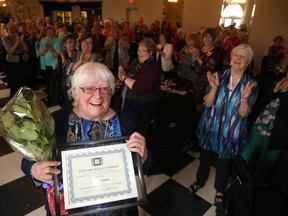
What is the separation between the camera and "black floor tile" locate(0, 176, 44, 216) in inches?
76.9

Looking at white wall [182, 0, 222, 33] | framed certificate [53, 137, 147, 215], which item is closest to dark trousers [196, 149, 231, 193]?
framed certificate [53, 137, 147, 215]

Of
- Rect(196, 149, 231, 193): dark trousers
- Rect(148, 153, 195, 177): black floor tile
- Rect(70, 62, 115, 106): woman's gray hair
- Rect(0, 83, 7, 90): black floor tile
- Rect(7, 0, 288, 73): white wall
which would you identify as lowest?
Rect(148, 153, 195, 177): black floor tile

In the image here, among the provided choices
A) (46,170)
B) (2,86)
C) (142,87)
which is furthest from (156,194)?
(2,86)

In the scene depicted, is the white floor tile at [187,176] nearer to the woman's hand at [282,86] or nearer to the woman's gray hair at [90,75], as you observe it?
the woman's hand at [282,86]

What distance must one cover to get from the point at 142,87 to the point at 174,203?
1148 mm

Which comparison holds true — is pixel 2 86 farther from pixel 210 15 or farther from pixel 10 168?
pixel 210 15

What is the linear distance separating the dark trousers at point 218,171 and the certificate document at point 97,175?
1303 millimetres

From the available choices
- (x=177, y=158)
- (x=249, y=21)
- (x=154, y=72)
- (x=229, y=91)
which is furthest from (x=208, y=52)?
(x=249, y=21)

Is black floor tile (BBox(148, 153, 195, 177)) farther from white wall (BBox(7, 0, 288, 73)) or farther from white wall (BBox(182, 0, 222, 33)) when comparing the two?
white wall (BBox(182, 0, 222, 33))

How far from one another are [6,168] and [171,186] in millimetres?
1810

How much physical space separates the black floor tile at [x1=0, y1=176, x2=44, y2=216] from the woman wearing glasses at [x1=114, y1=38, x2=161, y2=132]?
114cm

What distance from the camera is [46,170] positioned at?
0.95 meters

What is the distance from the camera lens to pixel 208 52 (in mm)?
2883

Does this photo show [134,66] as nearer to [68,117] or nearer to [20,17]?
[68,117]
